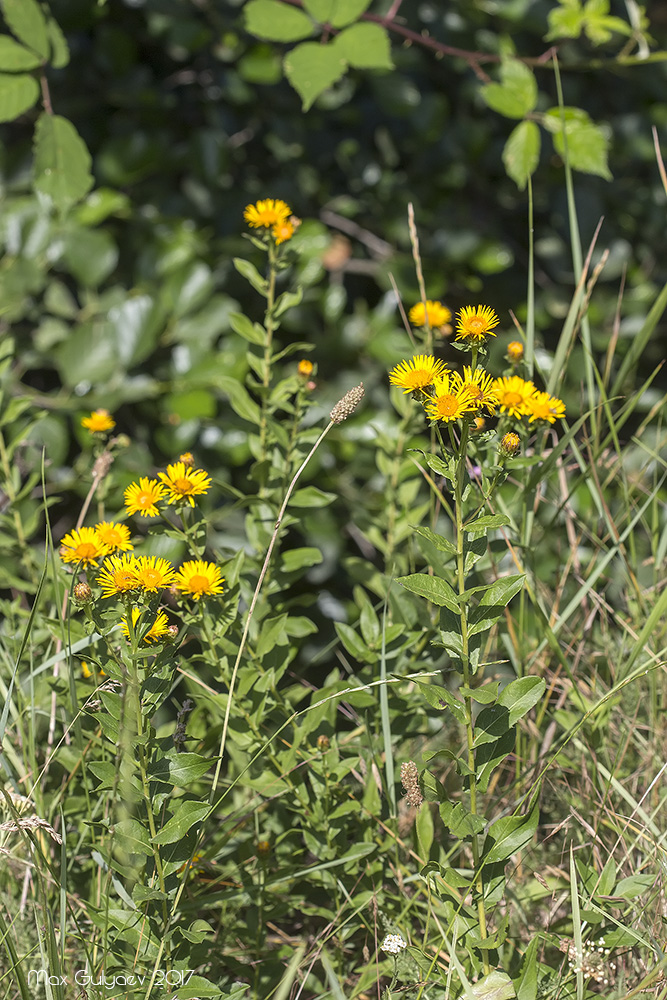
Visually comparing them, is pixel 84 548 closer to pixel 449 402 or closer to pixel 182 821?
pixel 182 821

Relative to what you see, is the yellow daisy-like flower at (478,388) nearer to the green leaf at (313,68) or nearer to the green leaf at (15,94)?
the green leaf at (313,68)

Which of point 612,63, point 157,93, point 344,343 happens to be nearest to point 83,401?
point 344,343

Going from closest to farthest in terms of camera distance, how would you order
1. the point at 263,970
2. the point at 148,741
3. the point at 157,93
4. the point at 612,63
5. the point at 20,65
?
the point at 148,741, the point at 263,970, the point at 20,65, the point at 612,63, the point at 157,93

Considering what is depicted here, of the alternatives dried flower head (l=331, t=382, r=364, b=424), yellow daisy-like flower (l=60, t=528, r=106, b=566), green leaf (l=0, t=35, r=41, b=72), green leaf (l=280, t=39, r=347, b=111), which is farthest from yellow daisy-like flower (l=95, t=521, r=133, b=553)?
green leaf (l=0, t=35, r=41, b=72)

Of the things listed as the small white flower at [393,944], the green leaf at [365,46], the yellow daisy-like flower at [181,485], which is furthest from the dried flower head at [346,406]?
the green leaf at [365,46]

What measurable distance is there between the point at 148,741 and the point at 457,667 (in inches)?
13.4

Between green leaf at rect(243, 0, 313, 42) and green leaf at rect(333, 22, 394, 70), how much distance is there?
7 cm

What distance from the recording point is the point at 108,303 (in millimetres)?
1926

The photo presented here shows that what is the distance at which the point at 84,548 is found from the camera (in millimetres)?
1062

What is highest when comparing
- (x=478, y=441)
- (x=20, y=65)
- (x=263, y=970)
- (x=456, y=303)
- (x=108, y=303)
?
(x=20, y=65)

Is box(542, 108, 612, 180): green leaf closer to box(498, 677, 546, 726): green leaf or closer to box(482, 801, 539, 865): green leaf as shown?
box(498, 677, 546, 726): green leaf

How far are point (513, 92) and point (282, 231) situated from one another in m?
0.67

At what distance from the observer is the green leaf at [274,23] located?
1568 mm

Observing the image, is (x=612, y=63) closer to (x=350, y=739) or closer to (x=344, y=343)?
(x=344, y=343)
